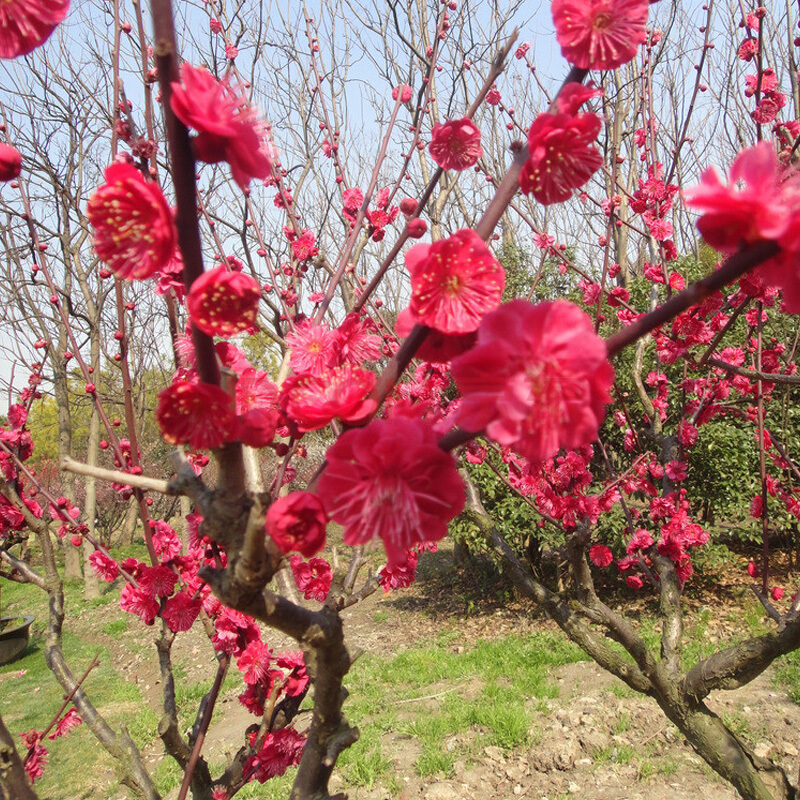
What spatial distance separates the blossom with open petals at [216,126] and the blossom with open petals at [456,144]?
0.41 meters

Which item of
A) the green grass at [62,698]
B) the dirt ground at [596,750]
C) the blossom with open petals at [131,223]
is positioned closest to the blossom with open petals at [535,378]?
the blossom with open petals at [131,223]

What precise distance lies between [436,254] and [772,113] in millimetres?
2664

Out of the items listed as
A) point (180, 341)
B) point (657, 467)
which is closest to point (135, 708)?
point (657, 467)

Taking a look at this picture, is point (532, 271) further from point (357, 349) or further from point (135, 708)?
point (357, 349)

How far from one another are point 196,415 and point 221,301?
5.4 inches

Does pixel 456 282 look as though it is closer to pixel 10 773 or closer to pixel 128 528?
pixel 10 773

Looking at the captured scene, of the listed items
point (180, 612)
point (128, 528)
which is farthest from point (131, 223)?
point (128, 528)

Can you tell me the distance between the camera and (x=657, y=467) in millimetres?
3445

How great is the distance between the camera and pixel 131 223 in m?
0.59

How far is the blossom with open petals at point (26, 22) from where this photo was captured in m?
0.60

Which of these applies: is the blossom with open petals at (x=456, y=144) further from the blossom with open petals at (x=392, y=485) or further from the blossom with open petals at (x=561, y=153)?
the blossom with open petals at (x=392, y=485)

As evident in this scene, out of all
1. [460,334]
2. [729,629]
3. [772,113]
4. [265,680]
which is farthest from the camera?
[729,629]

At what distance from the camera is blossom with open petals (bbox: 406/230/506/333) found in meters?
0.63

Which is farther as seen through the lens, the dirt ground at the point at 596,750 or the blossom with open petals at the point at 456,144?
the dirt ground at the point at 596,750
